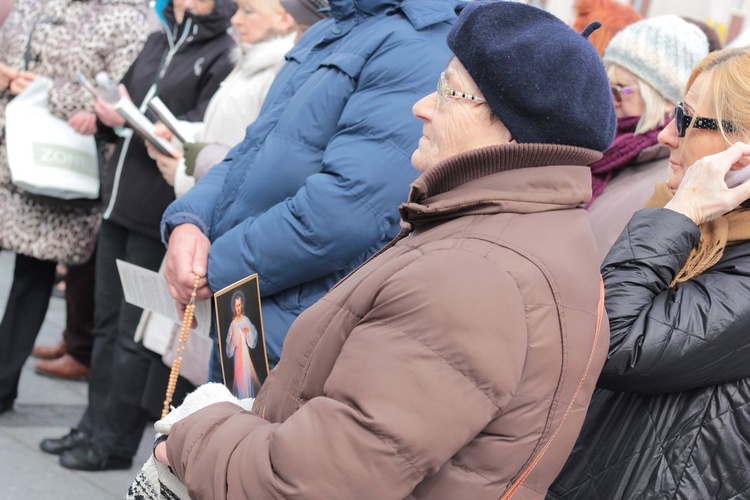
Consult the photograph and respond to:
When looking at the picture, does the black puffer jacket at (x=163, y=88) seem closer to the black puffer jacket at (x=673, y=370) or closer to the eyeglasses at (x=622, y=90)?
the eyeglasses at (x=622, y=90)

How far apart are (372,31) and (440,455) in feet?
4.93

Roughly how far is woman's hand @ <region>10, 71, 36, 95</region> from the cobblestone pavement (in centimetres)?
156

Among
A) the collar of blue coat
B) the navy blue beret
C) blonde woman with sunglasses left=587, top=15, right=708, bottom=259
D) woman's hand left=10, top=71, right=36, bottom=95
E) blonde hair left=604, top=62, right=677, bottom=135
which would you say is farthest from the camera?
woman's hand left=10, top=71, right=36, bottom=95

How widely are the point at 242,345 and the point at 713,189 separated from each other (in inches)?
44.5

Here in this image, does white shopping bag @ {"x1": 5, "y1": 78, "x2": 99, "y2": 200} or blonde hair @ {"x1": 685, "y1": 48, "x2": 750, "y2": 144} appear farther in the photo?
white shopping bag @ {"x1": 5, "y1": 78, "x2": 99, "y2": 200}

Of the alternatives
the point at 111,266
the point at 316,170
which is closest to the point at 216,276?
the point at 316,170

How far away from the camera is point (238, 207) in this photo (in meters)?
2.80

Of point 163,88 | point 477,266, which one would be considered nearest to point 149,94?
point 163,88

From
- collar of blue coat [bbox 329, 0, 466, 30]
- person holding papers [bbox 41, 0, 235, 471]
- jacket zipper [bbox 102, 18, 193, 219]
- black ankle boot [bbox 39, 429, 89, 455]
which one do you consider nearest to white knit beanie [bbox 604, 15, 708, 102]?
collar of blue coat [bbox 329, 0, 466, 30]

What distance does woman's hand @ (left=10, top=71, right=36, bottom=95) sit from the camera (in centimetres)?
473

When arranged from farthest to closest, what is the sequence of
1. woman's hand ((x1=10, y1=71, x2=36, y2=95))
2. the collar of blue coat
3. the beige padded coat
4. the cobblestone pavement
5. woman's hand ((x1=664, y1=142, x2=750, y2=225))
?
woman's hand ((x1=10, y1=71, x2=36, y2=95)) < the cobblestone pavement < the collar of blue coat < woman's hand ((x1=664, y1=142, x2=750, y2=225)) < the beige padded coat

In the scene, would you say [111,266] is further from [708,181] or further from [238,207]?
[708,181]

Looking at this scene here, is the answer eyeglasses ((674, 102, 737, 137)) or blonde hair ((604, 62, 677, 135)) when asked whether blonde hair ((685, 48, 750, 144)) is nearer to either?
eyeglasses ((674, 102, 737, 137))

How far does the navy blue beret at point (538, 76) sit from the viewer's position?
1.75 m
